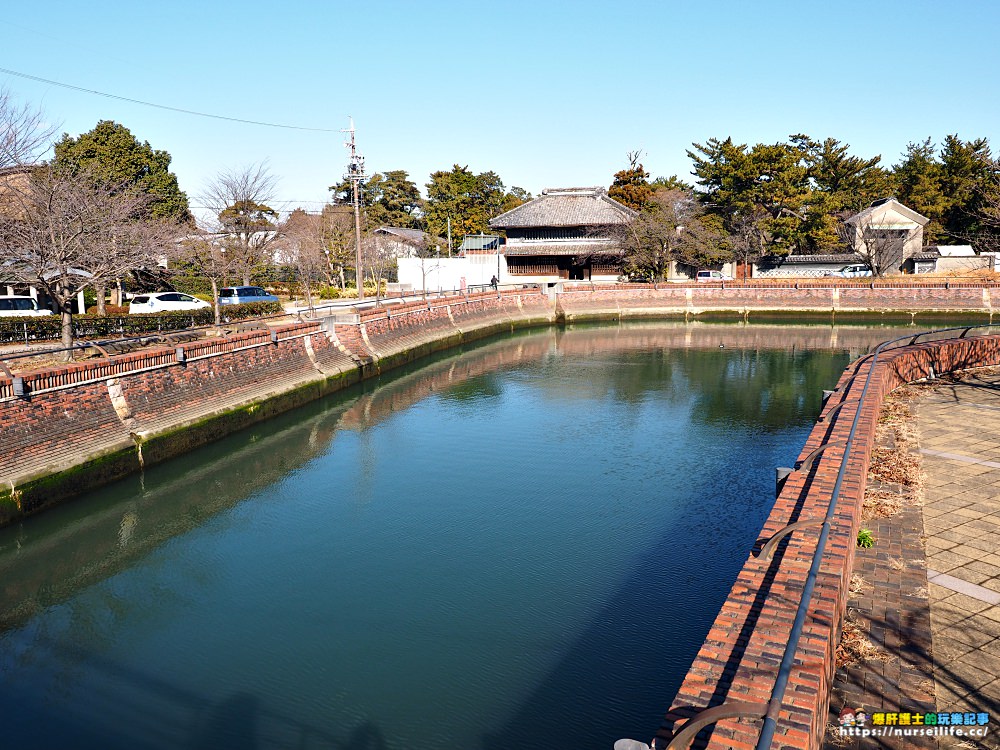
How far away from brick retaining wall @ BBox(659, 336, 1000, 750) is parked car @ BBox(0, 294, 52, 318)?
2962 centimetres

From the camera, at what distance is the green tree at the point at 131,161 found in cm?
4147

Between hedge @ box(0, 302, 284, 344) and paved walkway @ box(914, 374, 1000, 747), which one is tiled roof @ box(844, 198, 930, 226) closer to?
paved walkway @ box(914, 374, 1000, 747)

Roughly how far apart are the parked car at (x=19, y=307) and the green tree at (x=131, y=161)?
12.1m

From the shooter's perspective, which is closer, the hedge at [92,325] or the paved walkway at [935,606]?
the paved walkway at [935,606]

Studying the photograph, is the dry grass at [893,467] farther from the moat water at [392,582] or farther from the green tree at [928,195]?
the green tree at [928,195]

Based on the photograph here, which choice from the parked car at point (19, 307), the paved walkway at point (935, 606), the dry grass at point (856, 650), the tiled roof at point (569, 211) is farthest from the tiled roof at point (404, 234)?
the dry grass at point (856, 650)

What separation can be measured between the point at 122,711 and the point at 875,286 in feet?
162

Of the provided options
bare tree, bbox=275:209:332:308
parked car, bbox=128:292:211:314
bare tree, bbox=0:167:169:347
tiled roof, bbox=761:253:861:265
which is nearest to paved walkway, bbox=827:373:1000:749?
bare tree, bbox=0:167:169:347

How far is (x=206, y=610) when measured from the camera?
1079 centimetres

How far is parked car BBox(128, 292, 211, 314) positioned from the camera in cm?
3347

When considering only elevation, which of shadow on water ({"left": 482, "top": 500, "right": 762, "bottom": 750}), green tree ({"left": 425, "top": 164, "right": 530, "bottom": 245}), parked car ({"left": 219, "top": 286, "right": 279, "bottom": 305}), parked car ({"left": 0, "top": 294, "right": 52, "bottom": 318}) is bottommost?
shadow on water ({"left": 482, "top": 500, "right": 762, "bottom": 750})

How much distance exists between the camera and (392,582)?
11.3 m

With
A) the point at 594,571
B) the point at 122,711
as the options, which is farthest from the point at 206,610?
the point at 594,571

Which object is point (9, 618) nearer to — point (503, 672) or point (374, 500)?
point (374, 500)
